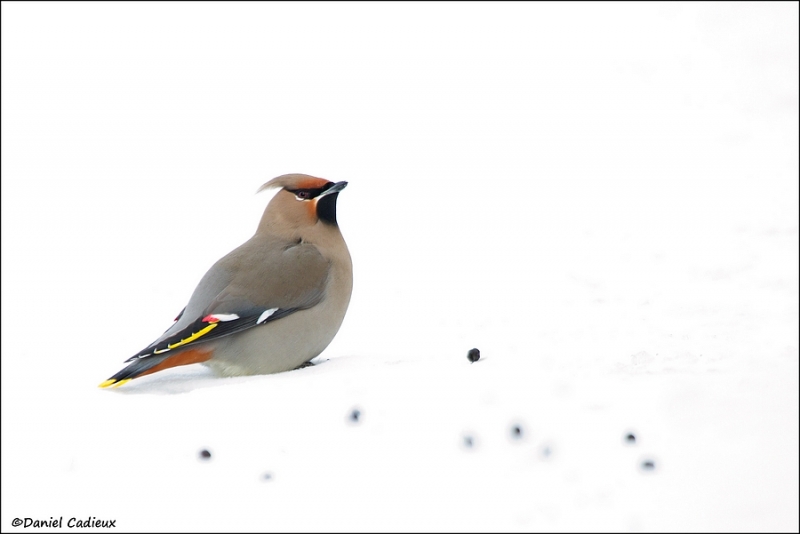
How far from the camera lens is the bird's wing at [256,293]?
5.20 meters

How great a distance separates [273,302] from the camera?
541 centimetres

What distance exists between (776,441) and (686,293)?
3.50 m

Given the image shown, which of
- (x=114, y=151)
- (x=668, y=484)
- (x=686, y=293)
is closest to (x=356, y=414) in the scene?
(x=668, y=484)

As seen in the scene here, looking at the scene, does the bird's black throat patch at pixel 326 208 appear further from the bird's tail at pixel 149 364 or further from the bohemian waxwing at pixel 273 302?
the bird's tail at pixel 149 364

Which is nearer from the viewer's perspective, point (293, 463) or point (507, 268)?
point (293, 463)

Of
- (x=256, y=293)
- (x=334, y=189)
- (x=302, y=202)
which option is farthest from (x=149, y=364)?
(x=334, y=189)

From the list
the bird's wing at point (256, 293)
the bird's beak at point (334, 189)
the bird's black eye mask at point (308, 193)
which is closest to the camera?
the bird's wing at point (256, 293)

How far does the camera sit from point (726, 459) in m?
3.59

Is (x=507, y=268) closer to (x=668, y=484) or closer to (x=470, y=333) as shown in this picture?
(x=470, y=333)

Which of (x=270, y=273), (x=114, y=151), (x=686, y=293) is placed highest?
(x=114, y=151)

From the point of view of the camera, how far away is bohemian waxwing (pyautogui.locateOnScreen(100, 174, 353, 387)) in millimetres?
5219

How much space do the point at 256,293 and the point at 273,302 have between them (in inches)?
4.1

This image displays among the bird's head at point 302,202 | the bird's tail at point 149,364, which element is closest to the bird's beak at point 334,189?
the bird's head at point 302,202

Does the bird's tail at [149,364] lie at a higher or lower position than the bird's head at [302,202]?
lower
